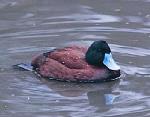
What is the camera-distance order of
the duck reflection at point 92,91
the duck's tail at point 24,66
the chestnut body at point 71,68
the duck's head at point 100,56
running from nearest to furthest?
the duck reflection at point 92,91
the chestnut body at point 71,68
the duck's head at point 100,56
the duck's tail at point 24,66

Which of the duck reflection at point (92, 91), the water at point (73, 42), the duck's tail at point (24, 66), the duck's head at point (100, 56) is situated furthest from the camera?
the duck's tail at point (24, 66)

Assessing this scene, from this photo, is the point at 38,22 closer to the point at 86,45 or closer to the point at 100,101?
the point at 86,45

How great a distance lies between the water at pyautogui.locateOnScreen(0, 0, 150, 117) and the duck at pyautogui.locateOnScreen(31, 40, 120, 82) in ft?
0.39

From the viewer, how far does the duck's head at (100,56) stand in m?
10.3

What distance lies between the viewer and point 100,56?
10312 millimetres

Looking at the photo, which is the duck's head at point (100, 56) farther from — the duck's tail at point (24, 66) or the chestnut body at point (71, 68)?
the duck's tail at point (24, 66)

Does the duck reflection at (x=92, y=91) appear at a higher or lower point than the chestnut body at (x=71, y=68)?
lower

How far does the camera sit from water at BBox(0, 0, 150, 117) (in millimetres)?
9094

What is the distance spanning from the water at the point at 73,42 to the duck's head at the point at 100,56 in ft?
0.92

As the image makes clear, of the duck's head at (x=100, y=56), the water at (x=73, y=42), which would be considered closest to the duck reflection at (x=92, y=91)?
the water at (x=73, y=42)

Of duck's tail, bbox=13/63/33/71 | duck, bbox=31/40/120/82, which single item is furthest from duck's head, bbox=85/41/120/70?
duck's tail, bbox=13/63/33/71

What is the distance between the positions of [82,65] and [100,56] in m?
0.32

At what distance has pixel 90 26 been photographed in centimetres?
1272

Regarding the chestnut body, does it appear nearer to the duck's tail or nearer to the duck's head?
the duck's head
